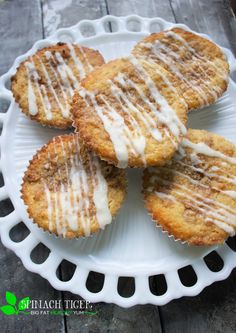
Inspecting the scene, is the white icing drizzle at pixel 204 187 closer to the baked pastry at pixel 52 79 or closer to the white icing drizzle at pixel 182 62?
the white icing drizzle at pixel 182 62

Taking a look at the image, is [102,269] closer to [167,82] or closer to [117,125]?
[117,125]

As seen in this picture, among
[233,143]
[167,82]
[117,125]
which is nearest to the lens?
[117,125]

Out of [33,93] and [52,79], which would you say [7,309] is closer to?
[33,93]

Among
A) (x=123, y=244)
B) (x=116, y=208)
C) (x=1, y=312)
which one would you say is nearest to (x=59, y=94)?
(x=116, y=208)
